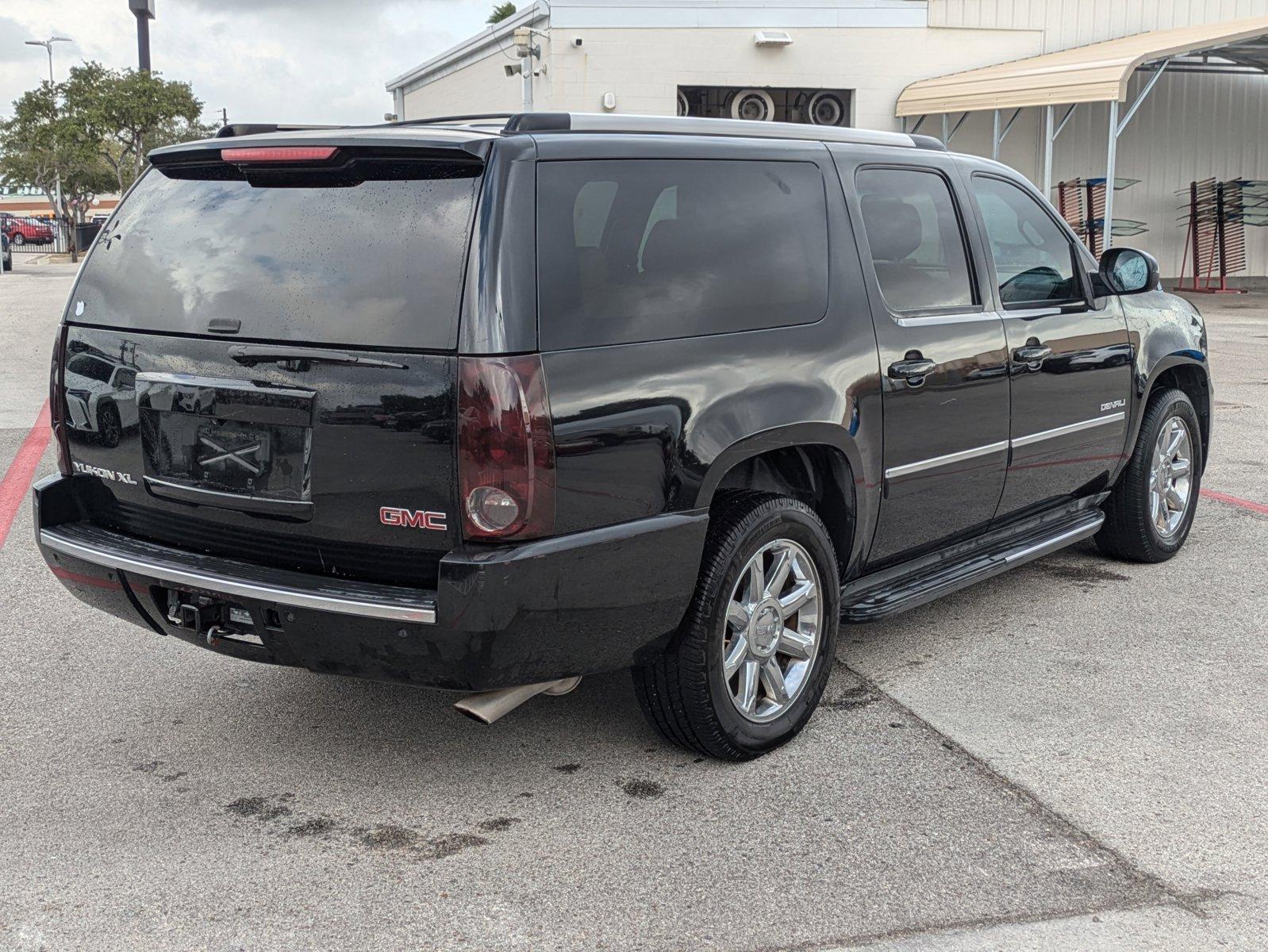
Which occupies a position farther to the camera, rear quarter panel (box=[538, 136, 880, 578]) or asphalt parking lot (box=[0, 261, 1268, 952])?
rear quarter panel (box=[538, 136, 880, 578])

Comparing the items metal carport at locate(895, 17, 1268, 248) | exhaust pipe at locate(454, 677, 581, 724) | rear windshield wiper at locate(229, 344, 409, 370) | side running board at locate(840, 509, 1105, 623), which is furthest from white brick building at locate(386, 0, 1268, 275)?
exhaust pipe at locate(454, 677, 581, 724)

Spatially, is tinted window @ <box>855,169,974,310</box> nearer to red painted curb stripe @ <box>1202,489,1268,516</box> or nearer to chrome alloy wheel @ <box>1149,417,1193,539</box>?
chrome alloy wheel @ <box>1149,417,1193,539</box>

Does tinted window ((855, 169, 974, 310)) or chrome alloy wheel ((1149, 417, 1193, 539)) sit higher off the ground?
tinted window ((855, 169, 974, 310))

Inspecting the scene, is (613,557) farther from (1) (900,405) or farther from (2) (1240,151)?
(2) (1240,151)

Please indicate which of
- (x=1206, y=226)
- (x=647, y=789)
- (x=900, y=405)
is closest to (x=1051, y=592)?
(x=900, y=405)

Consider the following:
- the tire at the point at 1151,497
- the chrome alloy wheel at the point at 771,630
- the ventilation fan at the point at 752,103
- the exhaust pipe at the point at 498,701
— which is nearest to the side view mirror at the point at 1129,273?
the tire at the point at 1151,497

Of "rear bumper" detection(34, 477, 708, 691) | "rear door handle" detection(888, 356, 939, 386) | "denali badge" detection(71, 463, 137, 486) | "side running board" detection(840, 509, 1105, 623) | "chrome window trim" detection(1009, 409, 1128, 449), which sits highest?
"rear door handle" detection(888, 356, 939, 386)

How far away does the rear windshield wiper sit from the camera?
3295mm

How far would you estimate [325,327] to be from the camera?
3375mm

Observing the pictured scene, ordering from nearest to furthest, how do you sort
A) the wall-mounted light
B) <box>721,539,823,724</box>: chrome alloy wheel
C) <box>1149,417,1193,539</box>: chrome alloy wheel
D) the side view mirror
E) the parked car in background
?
<box>721,539,823,724</box>: chrome alloy wheel → the side view mirror → <box>1149,417,1193,539</box>: chrome alloy wheel → the wall-mounted light → the parked car in background

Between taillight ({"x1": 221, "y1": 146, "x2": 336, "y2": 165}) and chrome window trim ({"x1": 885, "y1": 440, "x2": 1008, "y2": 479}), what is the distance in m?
1.98

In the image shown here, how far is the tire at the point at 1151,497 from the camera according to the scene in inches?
231

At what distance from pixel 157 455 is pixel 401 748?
1113 mm

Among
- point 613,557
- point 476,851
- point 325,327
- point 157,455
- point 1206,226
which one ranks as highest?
point 1206,226
